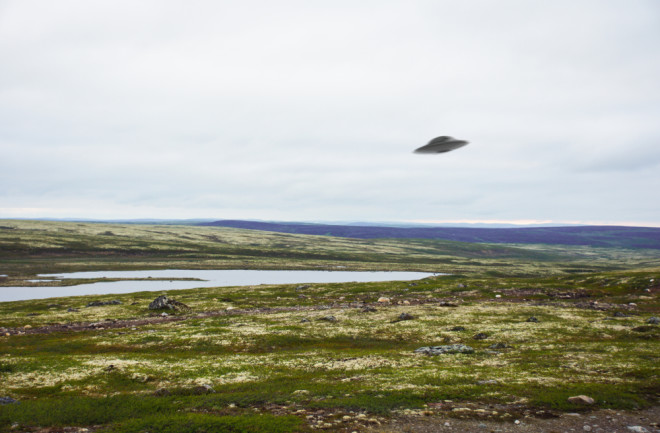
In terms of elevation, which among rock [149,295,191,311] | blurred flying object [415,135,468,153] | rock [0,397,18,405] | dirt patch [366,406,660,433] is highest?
blurred flying object [415,135,468,153]

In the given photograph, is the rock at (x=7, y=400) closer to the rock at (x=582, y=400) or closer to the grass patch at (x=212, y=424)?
the grass patch at (x=212, y=424)

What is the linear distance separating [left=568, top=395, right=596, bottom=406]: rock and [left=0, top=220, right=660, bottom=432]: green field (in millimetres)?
641

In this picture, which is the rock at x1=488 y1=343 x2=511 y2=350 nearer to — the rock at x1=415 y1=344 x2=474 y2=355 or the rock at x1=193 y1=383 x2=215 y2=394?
the rock at x1=415 y1=344 x2=474 y2=355

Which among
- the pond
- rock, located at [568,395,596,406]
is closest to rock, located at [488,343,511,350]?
rock, located at [568,395,596,406]

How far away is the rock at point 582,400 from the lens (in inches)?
732

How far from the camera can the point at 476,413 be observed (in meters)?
17.8

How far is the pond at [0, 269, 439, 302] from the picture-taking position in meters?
94.2

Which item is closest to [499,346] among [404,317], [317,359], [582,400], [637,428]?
[582,400]

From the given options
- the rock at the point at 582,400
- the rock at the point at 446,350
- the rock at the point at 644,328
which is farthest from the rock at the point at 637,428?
the rock at the point at 644,328

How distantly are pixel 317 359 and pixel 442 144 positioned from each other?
952 inches

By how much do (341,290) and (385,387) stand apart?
62562mm

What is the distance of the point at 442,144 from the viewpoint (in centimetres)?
1416

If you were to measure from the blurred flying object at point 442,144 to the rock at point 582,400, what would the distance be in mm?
15203

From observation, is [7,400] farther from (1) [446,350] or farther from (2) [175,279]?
(2) [175,279]
